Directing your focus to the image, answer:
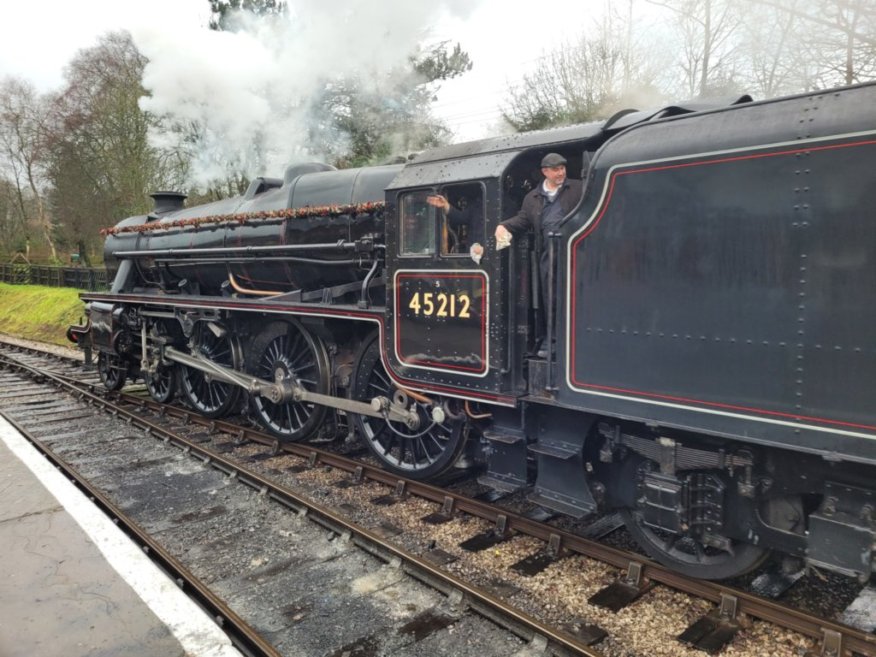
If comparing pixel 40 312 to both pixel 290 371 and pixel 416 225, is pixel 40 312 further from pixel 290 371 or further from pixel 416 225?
pixel 416 225

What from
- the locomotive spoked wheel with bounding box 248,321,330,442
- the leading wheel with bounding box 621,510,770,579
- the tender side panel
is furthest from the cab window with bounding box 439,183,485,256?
the locomotive spoked wheel with bounding box 248,321,330,442

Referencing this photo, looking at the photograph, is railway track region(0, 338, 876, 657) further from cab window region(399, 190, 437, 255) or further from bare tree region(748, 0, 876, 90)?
bare tree region(748, 0, 876, 90)

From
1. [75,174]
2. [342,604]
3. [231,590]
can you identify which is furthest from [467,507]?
[75,174]

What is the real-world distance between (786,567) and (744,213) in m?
1.96

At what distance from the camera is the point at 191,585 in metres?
4.04

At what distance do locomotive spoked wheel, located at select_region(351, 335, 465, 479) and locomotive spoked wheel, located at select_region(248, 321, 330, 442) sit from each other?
23.8 inches

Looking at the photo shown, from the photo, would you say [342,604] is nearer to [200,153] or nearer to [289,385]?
[289,385]

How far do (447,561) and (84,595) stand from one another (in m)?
2.17

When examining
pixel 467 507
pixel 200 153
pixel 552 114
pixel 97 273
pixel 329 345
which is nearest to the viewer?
pixel 467 507

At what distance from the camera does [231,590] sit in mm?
4039

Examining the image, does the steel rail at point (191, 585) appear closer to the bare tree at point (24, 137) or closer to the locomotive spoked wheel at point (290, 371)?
the locomotive spoked wheel at point (290, 371)

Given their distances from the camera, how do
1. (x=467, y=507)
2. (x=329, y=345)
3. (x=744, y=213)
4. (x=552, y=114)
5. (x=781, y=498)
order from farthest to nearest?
(x=552, y=114), (x=329, y=345), (x=467, y=507), (x=781, y=498), (x=744, y=213)

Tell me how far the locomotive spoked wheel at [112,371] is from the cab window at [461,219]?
7.19 m

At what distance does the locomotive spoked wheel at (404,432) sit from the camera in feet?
17.0
